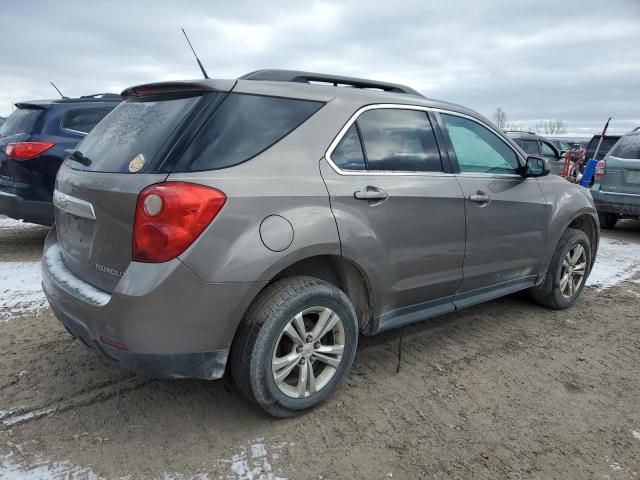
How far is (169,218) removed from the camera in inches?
87.7

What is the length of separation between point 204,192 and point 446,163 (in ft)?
5.74

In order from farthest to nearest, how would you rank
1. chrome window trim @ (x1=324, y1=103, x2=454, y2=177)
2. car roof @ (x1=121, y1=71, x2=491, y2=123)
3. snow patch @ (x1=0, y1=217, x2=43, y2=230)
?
snow patch @ (x1=0, y1=217, x2=43, y2=230), chrome window trim @ (x1=324, y1=103, x2=454, y2=177), car roof @ (x1=121, y1=71, x2=491, y2=123)

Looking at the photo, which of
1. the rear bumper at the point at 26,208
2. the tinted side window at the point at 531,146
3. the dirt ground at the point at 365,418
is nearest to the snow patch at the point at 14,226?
the rear bumper at the point at 26,208

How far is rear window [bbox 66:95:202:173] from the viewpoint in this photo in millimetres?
2457

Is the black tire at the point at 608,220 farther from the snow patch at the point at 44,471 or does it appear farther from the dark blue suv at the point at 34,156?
the snow patch at the point at 44,471

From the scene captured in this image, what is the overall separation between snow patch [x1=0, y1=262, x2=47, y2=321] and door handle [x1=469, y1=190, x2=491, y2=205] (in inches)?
135

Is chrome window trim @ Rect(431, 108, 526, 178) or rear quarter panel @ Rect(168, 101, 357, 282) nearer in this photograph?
rear quarter panel @ Rect(168, 101, 357, 282)

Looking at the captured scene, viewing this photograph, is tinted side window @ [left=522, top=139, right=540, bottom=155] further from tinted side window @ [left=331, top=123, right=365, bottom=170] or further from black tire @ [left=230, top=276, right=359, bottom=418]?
black tire @ [left=230, top=276, right=359, bottom=418]

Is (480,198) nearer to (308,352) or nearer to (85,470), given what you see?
(308,352)

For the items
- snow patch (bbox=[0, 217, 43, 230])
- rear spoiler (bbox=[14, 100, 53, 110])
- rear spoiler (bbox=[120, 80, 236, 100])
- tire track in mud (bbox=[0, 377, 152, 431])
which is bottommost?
snow patch (bbox=[0, 217, 43, 230])

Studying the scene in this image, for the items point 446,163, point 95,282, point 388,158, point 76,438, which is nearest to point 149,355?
point 95,282

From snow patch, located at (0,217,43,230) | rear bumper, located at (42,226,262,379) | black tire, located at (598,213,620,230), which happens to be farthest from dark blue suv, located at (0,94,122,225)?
black tire, located at (598,213,620,230)

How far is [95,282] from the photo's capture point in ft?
8.17

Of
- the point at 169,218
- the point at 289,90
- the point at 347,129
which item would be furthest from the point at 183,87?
the point at 347,129
